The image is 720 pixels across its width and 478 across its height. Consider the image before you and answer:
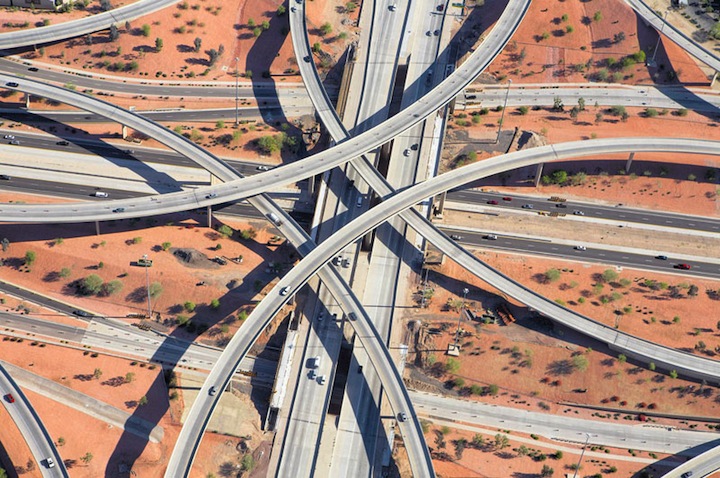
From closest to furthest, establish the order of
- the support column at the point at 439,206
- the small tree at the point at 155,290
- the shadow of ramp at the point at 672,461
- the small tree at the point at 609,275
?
1. the shadow of ramp at the point at 672,461
2. the small tree at the point at 155,290
3. the small tree at the point at 609,275
4. the support column at the point at 439,206

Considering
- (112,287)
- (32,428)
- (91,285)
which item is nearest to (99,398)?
(32,428)


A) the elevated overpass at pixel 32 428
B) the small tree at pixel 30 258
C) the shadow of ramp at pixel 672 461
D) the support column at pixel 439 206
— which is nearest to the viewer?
the elevated overpass at pixel 32 428

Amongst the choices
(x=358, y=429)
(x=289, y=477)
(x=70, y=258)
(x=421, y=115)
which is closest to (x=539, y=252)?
(x=421, y=115)

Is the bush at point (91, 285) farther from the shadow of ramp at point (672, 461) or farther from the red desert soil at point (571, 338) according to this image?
the shadow of ramp at point (672, 461)

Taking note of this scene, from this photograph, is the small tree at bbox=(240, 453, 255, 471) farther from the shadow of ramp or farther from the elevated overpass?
the shadow of ramp

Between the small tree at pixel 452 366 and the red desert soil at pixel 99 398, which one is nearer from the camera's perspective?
the red desert soil at pixel 99 398

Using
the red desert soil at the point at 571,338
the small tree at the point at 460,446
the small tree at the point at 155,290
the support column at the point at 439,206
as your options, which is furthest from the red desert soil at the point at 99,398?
the support column at the point at 439,206

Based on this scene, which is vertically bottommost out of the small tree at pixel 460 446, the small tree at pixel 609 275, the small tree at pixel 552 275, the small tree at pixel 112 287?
the small tree at pixel 460 446

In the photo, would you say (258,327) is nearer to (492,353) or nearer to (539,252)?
(492,353)
